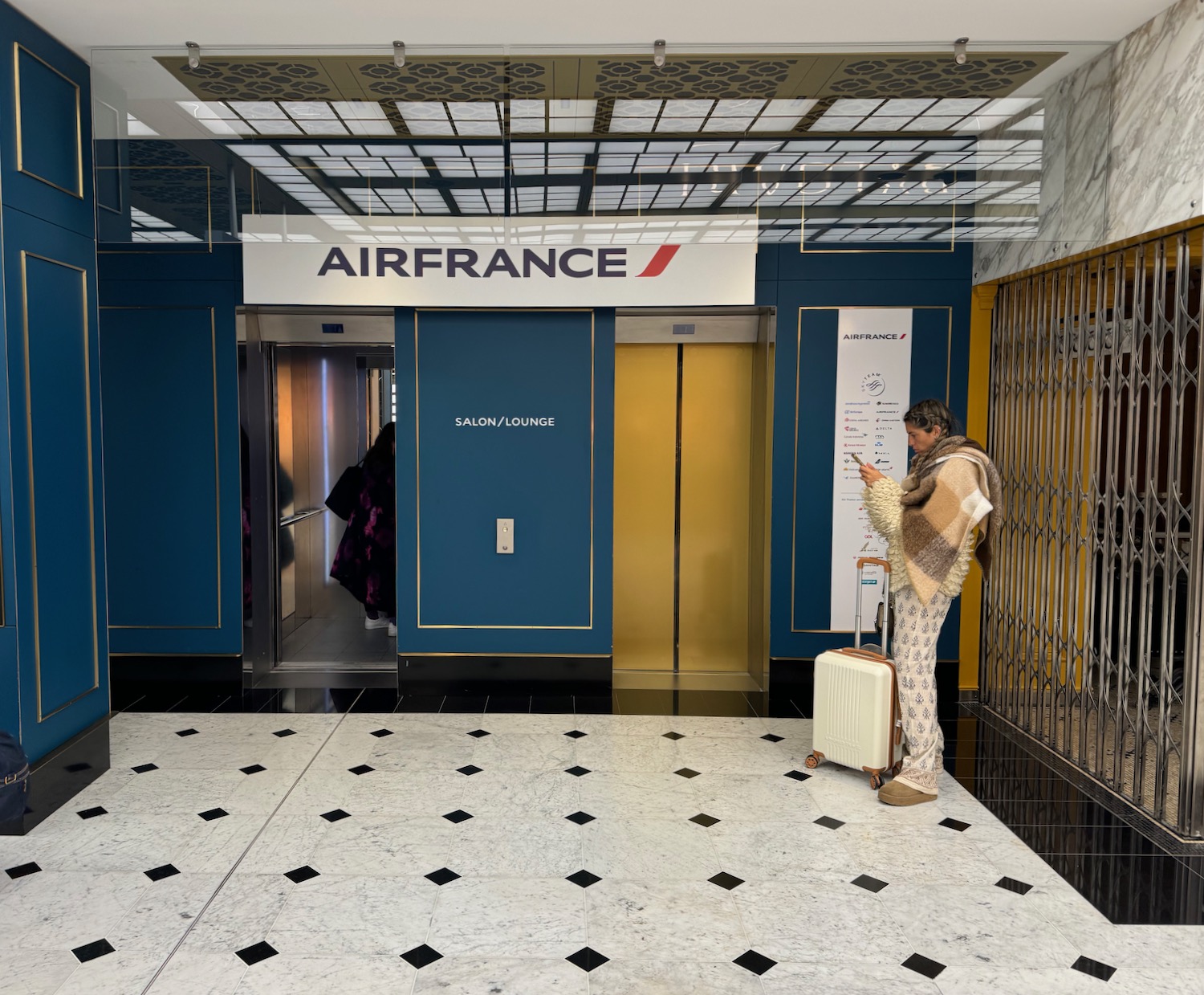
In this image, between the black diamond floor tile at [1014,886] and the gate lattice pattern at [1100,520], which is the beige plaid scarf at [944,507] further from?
the black diamond floor tile at [1014,886]

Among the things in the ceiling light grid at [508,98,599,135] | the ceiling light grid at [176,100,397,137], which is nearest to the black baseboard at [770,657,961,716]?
the ceiling light grid at [508,98,599,135]

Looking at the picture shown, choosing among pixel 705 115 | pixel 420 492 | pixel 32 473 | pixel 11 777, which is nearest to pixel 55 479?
pixel 32 473

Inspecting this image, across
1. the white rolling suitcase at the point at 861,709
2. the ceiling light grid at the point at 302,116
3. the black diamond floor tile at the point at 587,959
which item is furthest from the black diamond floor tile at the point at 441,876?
the ceiling light grid at the point at 302,116

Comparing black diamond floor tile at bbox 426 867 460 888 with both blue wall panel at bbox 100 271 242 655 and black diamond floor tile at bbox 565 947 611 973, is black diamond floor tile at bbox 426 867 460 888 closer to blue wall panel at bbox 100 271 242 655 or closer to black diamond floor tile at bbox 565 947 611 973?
black diamond floor tile at bbox 565 947 611 973

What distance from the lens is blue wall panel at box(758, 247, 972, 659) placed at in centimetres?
601

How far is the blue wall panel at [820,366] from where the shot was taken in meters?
6.01

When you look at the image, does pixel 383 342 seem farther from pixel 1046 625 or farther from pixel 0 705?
pixel 1046 625

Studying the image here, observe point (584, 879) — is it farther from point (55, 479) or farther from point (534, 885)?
point (55, 479)

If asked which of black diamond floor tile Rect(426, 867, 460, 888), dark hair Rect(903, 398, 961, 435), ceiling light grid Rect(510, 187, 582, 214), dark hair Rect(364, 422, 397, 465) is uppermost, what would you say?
ceiling light grid Rect(510, 187, 582, 214)

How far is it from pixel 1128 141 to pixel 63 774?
5567 millimetres

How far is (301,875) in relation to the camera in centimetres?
371

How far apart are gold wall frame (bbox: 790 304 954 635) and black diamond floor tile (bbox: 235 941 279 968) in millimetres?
3890

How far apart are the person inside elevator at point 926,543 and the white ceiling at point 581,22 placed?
1.67m

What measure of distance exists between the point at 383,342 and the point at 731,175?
280 cm
